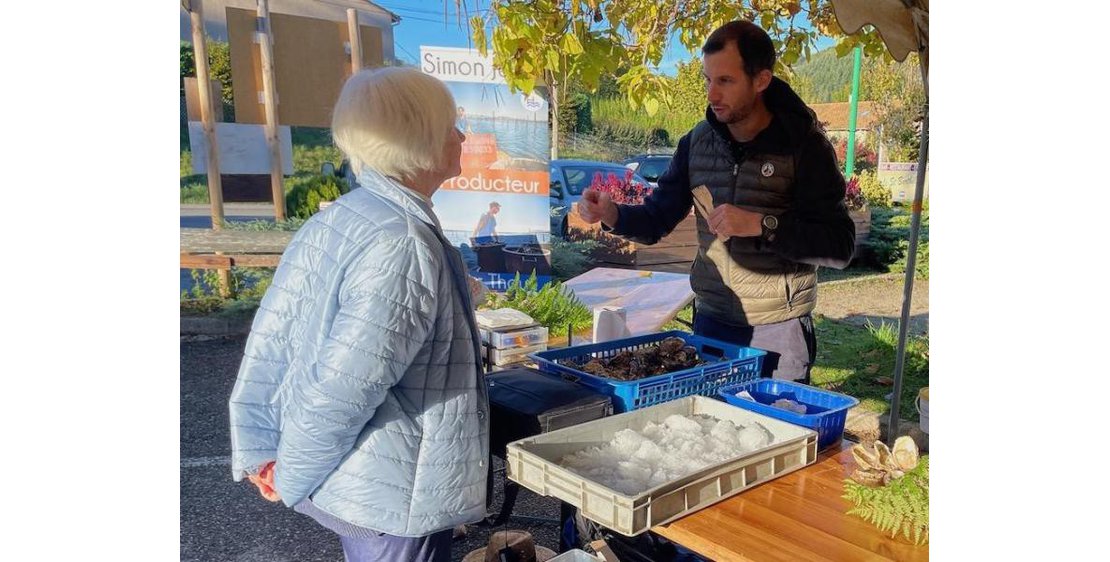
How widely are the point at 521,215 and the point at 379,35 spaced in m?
1.90

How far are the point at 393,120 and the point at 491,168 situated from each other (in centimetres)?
471

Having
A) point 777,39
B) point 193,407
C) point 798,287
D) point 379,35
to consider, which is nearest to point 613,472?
point 798,287

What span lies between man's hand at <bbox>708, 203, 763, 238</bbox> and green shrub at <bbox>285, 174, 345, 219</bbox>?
17.1ft

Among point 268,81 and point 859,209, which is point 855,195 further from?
point 268,81

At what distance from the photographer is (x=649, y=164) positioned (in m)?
8.34

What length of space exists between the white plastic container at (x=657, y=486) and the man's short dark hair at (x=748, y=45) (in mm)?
1197

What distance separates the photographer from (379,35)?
6328 mm

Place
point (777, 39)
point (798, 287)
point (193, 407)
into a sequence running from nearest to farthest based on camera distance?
point (798, 287), point (777, 39), point (193, 407)

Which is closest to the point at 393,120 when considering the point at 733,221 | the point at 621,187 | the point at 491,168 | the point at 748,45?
the point at 733,221

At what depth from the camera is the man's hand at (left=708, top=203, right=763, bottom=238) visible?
2.36 m

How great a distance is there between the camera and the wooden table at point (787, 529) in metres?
1.41

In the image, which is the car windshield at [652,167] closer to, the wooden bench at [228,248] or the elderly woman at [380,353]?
the wooden bench at [228,248]

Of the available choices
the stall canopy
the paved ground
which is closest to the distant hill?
the paved ground

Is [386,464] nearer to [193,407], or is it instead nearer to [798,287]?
[798,287]
